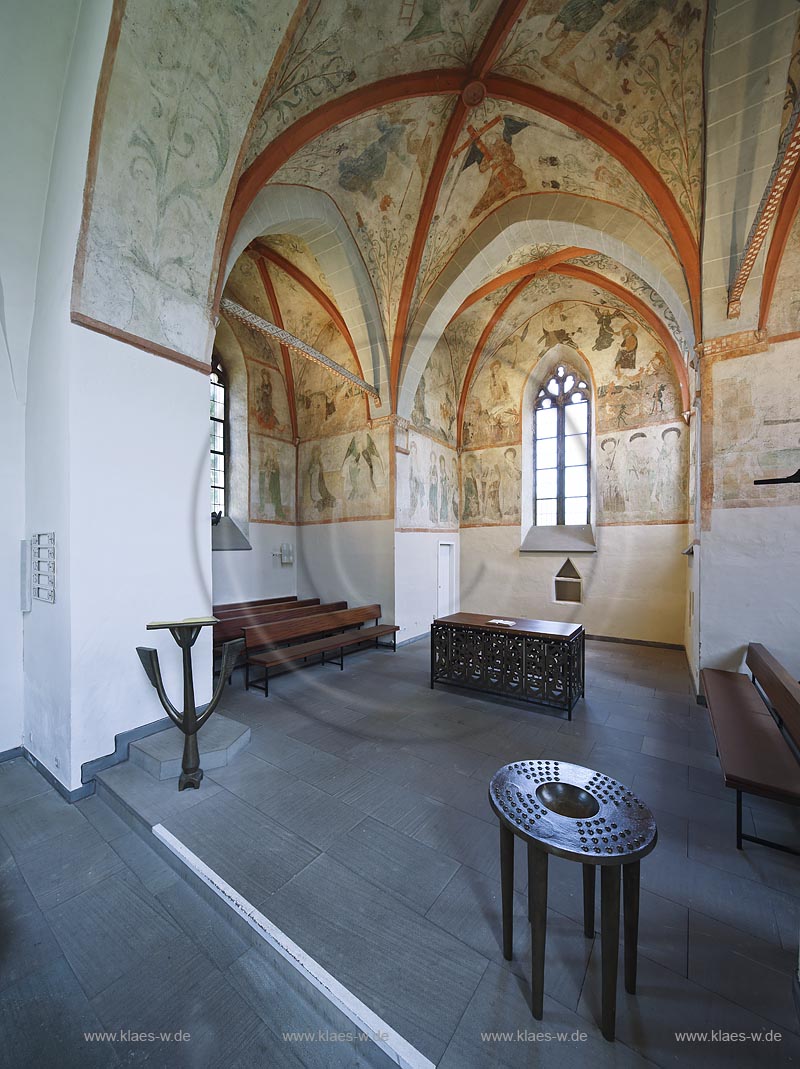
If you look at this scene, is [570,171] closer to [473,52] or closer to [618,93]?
[618,93]

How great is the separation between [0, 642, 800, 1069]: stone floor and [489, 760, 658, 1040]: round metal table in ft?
0.63

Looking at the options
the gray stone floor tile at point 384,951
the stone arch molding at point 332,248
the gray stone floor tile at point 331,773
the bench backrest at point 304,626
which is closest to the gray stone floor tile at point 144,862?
the gray stone floor tile at point 384,951

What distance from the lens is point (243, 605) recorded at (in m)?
8.85

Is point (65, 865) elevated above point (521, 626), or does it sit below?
below

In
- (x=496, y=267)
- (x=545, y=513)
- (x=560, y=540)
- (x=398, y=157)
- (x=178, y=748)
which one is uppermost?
(x=398, y=157)

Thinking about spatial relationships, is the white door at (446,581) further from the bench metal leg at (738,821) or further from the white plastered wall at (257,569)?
the bench metal leg at (738,821)

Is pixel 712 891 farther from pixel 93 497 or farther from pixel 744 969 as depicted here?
pixel 93 497

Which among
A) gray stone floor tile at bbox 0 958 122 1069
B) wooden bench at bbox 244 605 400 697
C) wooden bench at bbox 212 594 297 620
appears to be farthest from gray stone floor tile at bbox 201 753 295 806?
wooden bench at bbox 212 594 297 620

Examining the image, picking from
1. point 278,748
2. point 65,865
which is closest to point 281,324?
point 278,748

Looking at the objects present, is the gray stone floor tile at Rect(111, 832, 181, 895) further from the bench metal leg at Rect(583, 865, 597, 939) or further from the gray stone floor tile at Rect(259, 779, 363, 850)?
the bench metal leg at Rect(583, 865, 597, 939)

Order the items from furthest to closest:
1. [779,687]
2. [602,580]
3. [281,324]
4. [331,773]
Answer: [281,324] < [602,580] < [331,773] < [779,687]

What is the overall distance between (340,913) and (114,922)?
123 centimetres

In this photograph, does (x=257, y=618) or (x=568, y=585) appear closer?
(x=257, y=618)

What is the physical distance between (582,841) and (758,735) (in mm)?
2814
